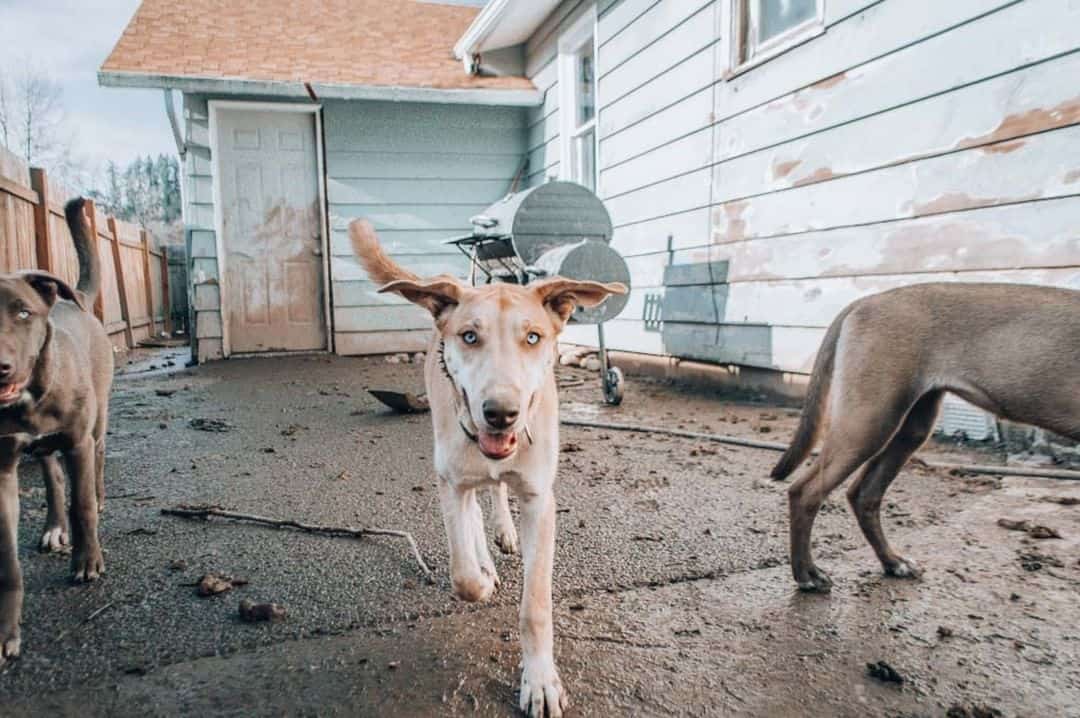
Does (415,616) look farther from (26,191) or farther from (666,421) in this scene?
(26,191)

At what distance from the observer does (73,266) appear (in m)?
7.50

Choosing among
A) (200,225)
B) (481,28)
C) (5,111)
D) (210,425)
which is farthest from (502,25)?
(5,111)

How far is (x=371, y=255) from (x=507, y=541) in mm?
1331

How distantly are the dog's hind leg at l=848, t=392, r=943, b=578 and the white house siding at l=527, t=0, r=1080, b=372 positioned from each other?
171 cm

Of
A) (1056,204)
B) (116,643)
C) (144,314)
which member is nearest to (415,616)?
(116,643)

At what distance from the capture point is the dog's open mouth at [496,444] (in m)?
1.67

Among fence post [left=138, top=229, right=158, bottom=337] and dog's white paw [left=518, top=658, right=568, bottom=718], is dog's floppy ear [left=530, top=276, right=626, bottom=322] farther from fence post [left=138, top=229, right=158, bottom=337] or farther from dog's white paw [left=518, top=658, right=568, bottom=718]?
fence post [left=138, top=229, right=158, bottom=337]

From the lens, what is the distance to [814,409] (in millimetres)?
2289

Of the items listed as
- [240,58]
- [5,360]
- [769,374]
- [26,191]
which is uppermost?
[240,58]

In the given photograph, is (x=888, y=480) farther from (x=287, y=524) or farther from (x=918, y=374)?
(x=287, y=524)

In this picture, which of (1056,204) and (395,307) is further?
(395,307)

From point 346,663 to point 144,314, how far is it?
13.7m

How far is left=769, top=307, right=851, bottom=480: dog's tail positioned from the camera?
2.26m

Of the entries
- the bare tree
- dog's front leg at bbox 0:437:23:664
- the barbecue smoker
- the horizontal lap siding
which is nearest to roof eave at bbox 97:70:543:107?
the horizontal lap siding
